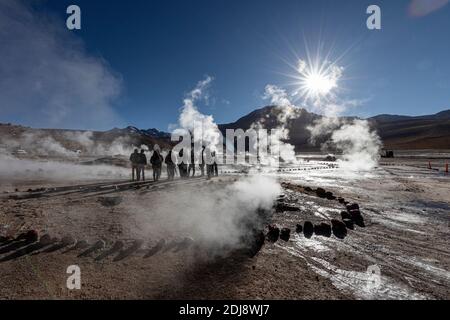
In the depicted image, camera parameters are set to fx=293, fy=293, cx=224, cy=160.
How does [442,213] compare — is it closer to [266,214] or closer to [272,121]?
[266,214]

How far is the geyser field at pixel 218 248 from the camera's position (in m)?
4.05

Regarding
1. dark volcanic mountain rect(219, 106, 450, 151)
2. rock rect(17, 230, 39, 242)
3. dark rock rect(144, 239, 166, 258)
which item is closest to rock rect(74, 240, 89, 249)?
rock rect(17, 230, 39, 242)

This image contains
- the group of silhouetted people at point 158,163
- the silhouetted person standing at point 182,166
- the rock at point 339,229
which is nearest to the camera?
the rock at point 339,229

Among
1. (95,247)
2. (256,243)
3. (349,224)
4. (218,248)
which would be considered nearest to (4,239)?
(95,247)

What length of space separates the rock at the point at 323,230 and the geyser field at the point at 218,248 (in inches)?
0.9

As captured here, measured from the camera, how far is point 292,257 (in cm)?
522

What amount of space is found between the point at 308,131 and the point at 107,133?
10276 centimetres

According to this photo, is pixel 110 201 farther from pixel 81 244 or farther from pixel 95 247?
pixel 95 247

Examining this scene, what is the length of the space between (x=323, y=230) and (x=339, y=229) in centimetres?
41

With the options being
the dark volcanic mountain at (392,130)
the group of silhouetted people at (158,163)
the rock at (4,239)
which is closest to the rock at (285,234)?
the rock at (4,239)

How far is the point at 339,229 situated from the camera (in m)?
6.93

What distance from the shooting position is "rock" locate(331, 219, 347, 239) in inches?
258

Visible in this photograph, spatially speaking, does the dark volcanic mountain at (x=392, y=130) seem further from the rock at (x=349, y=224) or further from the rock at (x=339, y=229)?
the rock at (x=339, y=229)
